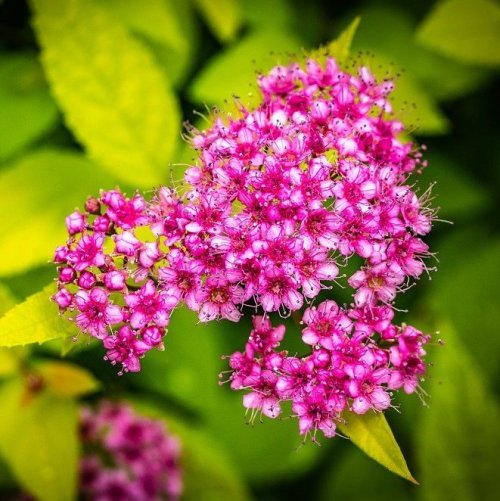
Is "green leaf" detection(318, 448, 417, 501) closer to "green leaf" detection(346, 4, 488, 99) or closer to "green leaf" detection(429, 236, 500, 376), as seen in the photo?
"green leaf" detection(429, 236, 500, 376)

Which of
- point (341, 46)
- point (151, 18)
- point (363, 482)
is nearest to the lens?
point (341, 46)

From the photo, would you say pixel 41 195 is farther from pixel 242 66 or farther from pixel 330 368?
pixel 330 368

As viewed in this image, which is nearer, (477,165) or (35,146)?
(35,146)

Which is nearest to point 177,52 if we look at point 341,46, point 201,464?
point 341,46

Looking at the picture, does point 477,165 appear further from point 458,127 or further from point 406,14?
point 406,14

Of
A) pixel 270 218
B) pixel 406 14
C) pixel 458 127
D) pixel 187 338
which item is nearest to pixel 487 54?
pixel 406 14

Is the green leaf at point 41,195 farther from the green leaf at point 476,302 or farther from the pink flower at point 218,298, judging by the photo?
the green leaf at point 476,302
